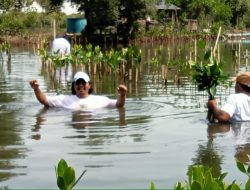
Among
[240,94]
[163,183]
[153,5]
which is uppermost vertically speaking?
[153,5]

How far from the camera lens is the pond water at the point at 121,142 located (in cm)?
595

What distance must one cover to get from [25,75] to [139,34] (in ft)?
89.2

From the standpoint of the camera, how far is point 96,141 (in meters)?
7.83

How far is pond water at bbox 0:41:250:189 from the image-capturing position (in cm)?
595

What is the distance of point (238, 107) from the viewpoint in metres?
8.26

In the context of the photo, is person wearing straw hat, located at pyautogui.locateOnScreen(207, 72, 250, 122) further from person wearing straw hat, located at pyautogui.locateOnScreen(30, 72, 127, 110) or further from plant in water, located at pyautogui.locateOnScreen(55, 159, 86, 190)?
plant in water, located at pyautogui.locateOnScreen(55, 159, 86, 190)

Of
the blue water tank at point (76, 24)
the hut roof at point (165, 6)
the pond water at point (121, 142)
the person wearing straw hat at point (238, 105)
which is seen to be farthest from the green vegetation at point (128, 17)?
the person wearing straw hat at point (238, 105)

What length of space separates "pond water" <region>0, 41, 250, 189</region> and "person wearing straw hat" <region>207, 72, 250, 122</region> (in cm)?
16

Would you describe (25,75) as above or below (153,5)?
below

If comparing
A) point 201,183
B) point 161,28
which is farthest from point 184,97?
point 161,28

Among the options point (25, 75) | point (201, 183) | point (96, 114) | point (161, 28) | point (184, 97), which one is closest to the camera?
point (201, 183)

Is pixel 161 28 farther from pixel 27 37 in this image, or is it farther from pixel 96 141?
pixel 96 141

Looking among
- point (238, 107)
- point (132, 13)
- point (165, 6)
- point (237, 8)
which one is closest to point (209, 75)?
point (238, 107)

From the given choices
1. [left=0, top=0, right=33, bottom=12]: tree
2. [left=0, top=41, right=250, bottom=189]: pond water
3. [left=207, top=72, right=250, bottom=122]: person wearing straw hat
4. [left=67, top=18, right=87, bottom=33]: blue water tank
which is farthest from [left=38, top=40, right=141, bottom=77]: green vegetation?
[left=67, top=18, right=87, bottom=33]: blue water tank
